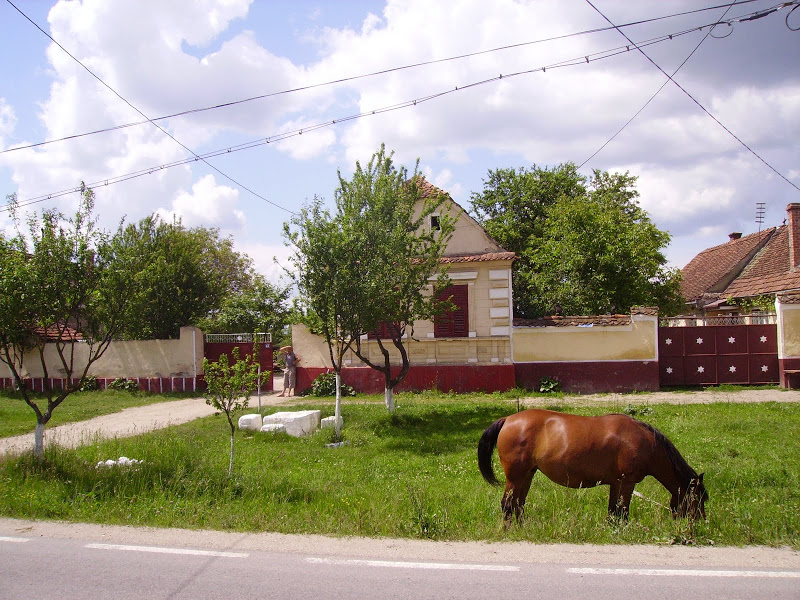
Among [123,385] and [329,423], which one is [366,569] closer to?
[329,423]

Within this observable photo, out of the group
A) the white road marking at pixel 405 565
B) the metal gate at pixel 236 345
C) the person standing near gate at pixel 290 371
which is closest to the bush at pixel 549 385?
the person standing near gate at pixel 290 371

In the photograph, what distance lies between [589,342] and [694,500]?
12.5 metres

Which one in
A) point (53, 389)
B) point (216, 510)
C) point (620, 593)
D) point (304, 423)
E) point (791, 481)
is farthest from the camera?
point (53, 389)

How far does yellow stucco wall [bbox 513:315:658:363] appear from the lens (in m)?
18.5

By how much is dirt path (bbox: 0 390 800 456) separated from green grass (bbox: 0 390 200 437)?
510mm

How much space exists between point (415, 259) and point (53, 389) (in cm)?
1554

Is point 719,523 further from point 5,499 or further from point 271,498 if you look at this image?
point 5,499

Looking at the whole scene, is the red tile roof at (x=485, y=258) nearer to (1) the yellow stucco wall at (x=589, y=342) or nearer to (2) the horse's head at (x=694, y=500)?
(1) the yellow stucco wall at (x=589, y=342)

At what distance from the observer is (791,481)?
8562 millimetres

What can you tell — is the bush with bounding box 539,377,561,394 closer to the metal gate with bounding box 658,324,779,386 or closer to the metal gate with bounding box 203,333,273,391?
the metal gate with bounding box 658,324,779,386

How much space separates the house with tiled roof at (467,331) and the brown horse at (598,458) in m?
11.9

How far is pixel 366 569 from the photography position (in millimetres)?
5699

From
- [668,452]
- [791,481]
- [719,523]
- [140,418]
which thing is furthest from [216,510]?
[140,418]

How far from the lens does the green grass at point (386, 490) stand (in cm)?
672
